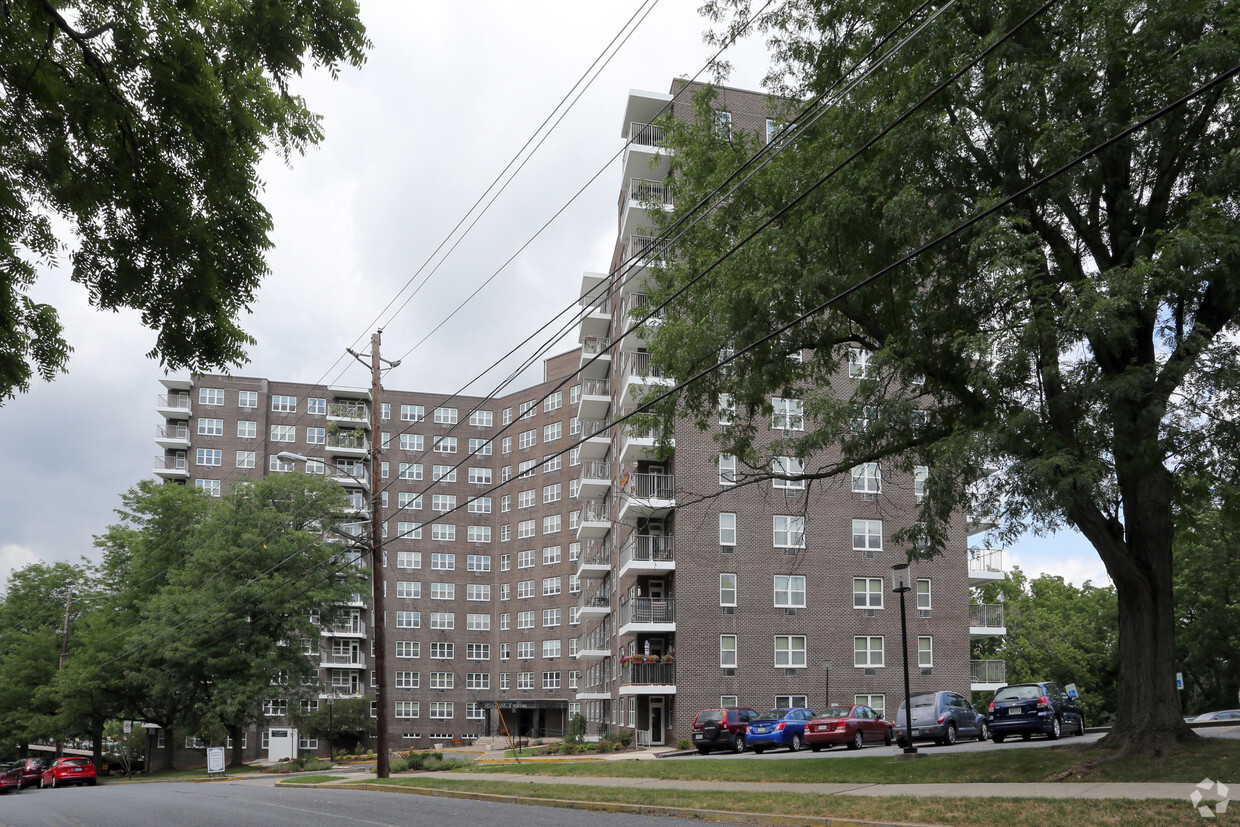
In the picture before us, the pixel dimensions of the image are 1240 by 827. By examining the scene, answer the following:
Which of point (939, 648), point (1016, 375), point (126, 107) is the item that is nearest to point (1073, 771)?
point (1016, 375)

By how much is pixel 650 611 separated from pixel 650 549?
275 centimetres

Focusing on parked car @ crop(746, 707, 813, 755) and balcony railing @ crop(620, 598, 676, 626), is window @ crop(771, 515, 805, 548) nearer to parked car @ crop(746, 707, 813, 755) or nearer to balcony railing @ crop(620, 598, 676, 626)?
balcony railing @ crop(620, 598, 676, 626)

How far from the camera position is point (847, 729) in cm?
3192

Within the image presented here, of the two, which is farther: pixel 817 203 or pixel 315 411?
pixel 315 411

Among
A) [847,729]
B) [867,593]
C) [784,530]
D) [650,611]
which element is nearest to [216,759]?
[650,611]

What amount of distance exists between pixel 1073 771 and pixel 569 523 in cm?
6483

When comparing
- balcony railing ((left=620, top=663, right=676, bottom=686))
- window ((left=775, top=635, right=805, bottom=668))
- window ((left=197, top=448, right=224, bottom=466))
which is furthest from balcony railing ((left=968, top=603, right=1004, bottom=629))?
window ((left=197, top=448, right=224, bottom=466))

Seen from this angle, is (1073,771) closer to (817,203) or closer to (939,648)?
(817,203)

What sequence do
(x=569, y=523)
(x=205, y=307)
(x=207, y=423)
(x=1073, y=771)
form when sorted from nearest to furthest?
(x=205, y=307)
(x=1073, y=771)
(x=569, y=523)
(x=207, y=423)

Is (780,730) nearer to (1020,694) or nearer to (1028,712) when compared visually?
(1020,694)

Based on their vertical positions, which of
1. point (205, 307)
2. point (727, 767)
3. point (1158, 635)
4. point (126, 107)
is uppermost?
point (126, 107)

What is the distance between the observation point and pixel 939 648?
4809 cm

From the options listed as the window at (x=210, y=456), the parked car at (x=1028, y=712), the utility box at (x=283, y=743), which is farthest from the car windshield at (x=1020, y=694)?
the window at (x=210, y=456)

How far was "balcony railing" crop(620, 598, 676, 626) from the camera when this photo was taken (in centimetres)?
4362
